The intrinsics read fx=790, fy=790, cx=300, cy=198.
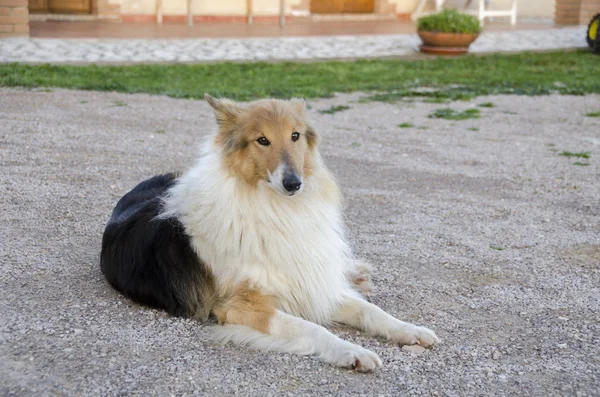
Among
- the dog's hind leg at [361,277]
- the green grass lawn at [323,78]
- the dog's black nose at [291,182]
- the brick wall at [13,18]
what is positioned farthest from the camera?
the brick wall at [13,18]

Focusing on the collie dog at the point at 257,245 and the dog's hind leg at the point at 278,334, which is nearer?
the dog's hind leg at the point at 278,334

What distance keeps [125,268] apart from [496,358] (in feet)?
6.30

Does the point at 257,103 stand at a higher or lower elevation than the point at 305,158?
higher

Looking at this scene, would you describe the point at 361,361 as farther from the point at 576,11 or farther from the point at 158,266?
the point at 576,11

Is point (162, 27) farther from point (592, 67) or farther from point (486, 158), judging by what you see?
point (486, 158)

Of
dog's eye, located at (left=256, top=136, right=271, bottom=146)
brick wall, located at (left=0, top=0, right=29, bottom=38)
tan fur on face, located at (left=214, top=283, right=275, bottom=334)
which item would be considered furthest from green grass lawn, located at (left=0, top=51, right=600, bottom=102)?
tan fur on face, located at (left=214, top=283, right=275, bottom=334)

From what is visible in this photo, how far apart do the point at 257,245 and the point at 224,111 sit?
675mm

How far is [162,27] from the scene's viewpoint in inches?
747

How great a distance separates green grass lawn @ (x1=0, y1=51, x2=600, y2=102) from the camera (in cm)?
1108

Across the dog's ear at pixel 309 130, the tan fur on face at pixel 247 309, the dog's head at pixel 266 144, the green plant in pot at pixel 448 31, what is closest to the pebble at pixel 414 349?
the tan fur on face at pixel 247 309

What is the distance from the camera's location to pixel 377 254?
5180 millimetres

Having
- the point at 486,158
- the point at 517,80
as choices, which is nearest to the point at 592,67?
the point at 517,80

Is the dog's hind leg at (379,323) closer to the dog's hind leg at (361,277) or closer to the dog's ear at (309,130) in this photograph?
the dog's hind leg at (361,277)

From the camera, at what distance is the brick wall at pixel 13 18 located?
1477 centimetres
